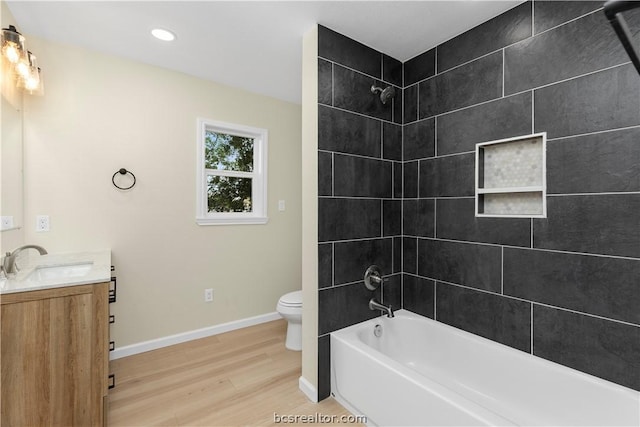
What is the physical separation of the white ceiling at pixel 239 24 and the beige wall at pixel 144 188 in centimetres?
29

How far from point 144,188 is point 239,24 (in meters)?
1.54

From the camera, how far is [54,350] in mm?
1439

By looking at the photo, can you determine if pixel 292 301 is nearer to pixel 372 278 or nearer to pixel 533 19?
pixel 372 278

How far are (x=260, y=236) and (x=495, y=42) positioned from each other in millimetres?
A: 2563

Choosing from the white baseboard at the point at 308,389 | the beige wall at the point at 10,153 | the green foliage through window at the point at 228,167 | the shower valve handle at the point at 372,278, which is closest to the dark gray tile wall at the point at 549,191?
the shower valve handle at the point at 372,278

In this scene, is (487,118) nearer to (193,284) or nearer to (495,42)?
(495,42)

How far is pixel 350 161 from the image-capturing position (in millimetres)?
2051

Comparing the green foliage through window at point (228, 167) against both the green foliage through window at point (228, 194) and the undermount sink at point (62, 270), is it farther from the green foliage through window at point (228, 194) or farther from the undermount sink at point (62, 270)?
the undermount sink at point (62, 270)

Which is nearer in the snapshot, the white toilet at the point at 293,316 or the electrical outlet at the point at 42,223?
the electrical outlet at the point at 42,223

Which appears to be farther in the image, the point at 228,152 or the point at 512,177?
the point at 228,152

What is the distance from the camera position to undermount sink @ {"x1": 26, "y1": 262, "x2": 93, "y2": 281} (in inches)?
72.5

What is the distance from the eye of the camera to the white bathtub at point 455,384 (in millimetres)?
1345

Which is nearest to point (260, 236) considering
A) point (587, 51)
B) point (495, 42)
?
point (495, 42)

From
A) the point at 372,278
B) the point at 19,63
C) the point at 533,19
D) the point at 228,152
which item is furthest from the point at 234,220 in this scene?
the point at 533,19
